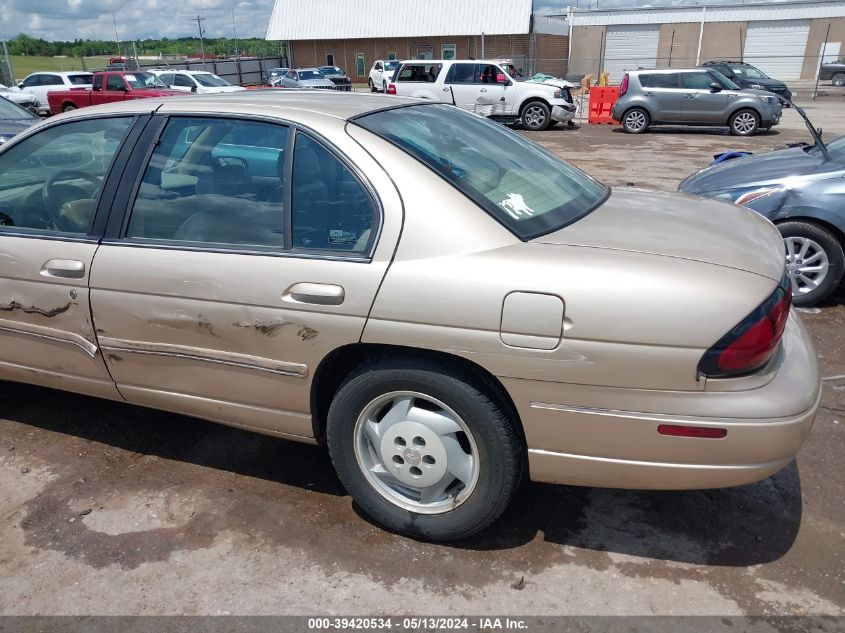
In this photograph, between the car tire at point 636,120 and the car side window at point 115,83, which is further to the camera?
the car side window at point 115,83

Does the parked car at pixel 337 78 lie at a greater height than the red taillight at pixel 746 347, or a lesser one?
lesser

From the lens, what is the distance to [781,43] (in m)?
42.2

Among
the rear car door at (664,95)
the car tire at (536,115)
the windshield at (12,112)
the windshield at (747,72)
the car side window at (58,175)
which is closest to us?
the car side window at (58,175)

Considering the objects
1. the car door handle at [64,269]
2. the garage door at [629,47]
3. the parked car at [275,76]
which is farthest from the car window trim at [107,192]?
the garage door at [629,47]

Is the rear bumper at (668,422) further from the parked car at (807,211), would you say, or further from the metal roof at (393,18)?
the metal roof at (393,18)

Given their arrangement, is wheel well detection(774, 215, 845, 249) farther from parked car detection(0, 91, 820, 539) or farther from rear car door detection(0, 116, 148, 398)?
rear car door detection(0, 116, 148, 398)

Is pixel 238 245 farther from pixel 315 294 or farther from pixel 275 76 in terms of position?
pixel 275 76

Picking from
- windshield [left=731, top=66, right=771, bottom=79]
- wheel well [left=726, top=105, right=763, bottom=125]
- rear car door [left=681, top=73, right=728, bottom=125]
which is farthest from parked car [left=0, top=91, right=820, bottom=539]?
windshield [left=731, top=66, right=771, bottom=79]

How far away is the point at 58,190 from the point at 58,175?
5.5 inches

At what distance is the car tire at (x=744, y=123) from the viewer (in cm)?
1670

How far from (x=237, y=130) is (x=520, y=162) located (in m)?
1.27

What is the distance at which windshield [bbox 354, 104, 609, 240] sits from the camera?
2.62 meters

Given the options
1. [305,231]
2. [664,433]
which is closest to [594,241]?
[664,433]

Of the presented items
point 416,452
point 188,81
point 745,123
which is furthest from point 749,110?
point 416,452
